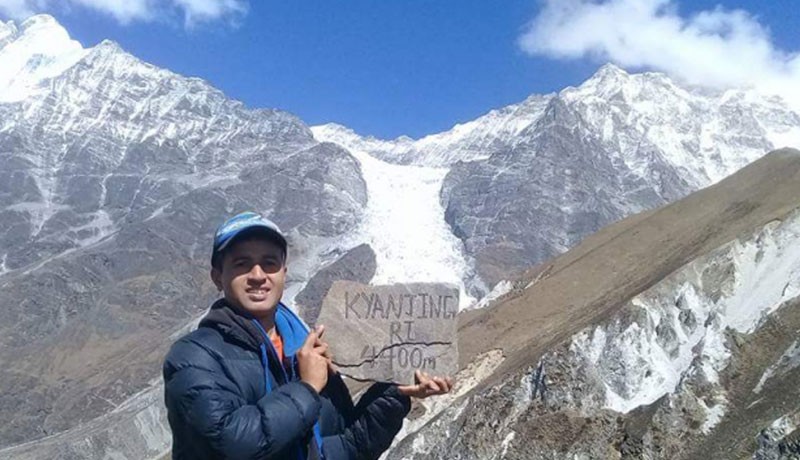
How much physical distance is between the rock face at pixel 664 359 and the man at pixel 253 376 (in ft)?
91.2

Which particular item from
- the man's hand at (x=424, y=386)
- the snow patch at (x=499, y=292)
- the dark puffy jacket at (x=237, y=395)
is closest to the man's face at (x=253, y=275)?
the dark puffy jacket at (x=237, y=395)

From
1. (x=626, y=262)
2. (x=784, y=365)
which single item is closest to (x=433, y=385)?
(x=784, y=365)

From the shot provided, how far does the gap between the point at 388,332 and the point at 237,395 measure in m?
1.98

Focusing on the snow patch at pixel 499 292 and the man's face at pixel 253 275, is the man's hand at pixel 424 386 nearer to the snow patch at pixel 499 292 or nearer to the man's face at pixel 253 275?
the man's face at pixel 253 275

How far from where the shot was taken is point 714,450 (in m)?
34.6

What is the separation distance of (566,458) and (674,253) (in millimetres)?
28915

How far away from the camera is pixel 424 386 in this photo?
6.76 meters

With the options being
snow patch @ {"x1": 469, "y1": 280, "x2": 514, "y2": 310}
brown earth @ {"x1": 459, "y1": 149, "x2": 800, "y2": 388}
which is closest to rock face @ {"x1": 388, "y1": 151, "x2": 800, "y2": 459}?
brown earth @ {"x1": 459, "y1": 149, "x2": 800, "y2": 388}

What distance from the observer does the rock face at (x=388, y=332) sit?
22.5 feet

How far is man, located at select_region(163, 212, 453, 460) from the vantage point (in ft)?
16.5

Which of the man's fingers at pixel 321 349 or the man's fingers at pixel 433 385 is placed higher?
the man's fingers at pixel 321 349

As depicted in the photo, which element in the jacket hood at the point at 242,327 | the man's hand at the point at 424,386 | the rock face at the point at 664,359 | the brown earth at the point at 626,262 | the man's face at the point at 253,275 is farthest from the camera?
the brown earth at the point at 626,262

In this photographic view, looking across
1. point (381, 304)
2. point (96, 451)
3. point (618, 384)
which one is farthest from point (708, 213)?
point (96, 451)

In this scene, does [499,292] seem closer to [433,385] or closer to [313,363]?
[433,385]
